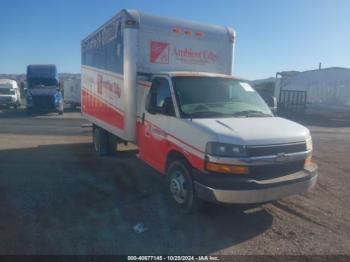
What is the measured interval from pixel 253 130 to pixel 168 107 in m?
1.58

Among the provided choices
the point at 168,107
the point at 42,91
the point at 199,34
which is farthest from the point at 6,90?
the point at 168,107

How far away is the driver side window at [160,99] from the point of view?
18.4ft

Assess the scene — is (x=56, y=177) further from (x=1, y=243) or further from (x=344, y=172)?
(x=344, y=172)

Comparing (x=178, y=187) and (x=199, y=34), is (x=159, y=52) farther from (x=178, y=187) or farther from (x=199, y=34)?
(x=178, y=187)

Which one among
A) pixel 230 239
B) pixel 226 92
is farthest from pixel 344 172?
pixel 230 239

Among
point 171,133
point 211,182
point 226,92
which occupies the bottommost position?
point 211,182

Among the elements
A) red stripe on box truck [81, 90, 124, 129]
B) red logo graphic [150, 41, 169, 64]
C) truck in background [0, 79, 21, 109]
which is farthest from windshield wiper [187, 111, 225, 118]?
truck in background [0, 79, 21, 109]

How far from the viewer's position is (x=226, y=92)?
6023mm

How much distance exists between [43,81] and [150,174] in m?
18.6

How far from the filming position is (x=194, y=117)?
5250mm

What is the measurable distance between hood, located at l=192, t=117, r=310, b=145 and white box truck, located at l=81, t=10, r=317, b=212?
0.01 metres

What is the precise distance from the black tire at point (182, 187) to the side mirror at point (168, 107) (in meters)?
0.86

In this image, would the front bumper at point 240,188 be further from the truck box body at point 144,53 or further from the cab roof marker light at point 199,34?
the cab roof marker light at point 199,34

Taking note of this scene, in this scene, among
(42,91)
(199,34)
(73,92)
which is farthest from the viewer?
(73,92)
